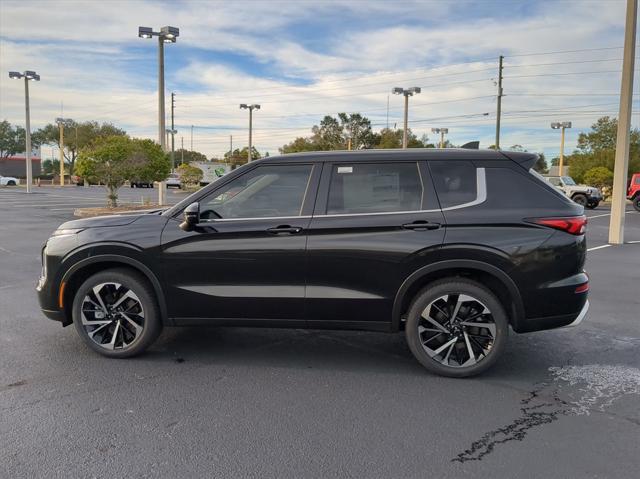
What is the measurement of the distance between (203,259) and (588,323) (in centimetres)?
431

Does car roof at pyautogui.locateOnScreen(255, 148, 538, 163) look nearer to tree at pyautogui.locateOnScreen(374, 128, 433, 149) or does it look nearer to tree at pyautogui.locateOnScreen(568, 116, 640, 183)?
tree at pyautogui.locateOnScreen(568, 116, 640, 183)

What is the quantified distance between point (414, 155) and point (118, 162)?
1899 centimetres

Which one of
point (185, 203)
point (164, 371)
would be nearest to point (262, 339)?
point (164, 371)

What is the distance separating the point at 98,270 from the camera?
493 cm

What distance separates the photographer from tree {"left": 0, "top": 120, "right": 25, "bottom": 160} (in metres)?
78.8

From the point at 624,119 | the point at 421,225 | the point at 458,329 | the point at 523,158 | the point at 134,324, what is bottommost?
the point at 134,324

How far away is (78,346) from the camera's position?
5238 mm

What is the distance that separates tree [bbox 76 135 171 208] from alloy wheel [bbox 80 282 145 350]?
17699 mm

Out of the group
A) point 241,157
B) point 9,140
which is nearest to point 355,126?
point 241,157

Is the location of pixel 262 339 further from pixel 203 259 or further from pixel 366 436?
pixel 366 436

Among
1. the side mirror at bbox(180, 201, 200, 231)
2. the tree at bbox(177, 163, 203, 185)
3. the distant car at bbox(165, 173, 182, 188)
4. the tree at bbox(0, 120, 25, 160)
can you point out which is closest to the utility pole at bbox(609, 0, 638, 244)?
the side mirror at bbox(180, 201, 200, 231)

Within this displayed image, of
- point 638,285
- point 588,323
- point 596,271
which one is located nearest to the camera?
point 588,323

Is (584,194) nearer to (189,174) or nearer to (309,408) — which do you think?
(309,408)

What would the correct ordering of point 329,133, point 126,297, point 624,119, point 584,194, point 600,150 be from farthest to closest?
point 329,133 → point 600,150 → point 584,194 → point 624,119 → point 126,297
